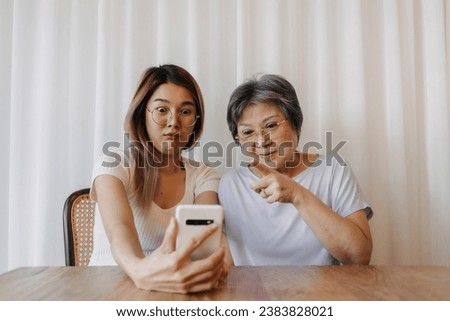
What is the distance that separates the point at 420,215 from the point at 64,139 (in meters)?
1.26

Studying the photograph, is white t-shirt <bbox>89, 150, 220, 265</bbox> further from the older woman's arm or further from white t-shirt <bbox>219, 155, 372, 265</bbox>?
the older woman's arm

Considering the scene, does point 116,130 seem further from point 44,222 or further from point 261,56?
point 261,56

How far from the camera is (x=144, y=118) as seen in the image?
4.05ft

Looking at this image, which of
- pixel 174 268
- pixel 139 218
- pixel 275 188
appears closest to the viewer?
pixel 174 268

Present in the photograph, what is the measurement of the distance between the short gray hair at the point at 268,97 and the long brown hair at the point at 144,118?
0.11 m

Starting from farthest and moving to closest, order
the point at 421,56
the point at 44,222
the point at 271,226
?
the point at 421,56, the point at 44,222, the point at 271,226

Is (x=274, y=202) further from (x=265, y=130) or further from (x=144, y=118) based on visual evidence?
(x=144, y=118)

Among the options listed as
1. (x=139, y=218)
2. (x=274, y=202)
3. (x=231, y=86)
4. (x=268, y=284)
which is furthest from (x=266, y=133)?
(x=268, y=284)

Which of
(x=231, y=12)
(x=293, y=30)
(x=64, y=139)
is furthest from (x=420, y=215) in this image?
(x=64, y=139)

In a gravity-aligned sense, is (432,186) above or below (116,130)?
below

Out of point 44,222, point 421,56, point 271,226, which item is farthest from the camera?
point 421,56

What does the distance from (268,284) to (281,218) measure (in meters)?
0.51

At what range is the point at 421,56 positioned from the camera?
1.55 meters

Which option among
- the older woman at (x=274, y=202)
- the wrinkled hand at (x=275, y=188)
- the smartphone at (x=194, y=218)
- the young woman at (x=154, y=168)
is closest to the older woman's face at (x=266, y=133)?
the older woman at (x=274, y=202)
